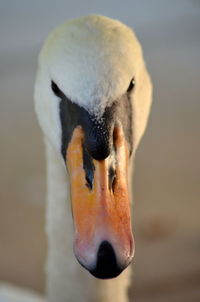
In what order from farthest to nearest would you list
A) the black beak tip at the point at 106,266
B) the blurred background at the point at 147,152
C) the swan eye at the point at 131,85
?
the blurred background at the point at 147,152
the swan eye at the point at 131,85
the black beak tip at the point at 106,266

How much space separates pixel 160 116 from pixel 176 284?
934 mm

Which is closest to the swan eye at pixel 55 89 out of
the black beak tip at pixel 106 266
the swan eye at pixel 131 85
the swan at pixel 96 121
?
the swan at pixel 96 121

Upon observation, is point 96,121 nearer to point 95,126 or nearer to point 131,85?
point 95,126

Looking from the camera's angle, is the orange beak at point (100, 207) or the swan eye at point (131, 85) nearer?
the orange beak at point (100, 207)

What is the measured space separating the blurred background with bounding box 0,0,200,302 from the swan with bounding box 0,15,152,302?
1.10 m

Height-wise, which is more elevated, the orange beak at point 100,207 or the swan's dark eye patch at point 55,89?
the swan's dark eye patch at point 55,89

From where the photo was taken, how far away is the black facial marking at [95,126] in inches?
41.4

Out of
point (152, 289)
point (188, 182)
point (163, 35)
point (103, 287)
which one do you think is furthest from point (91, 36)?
point (163, 35)

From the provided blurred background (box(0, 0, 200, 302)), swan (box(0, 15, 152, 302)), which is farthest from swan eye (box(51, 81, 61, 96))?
blurred background (box(0, 0, 200, 302))

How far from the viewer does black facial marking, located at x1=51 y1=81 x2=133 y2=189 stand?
1051 mm

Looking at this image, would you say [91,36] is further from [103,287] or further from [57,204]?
[103,287]

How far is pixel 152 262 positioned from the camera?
2.32 m

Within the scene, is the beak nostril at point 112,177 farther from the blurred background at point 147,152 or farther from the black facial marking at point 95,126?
the blurred background at point 147,152

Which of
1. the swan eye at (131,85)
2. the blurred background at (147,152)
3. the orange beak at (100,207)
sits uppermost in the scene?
the swan eye at (131,85)
